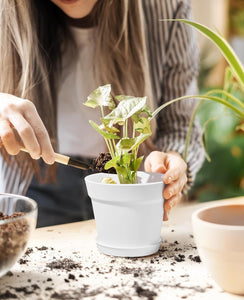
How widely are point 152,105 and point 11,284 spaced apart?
76cm

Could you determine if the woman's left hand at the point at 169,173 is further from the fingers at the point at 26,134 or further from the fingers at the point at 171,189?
the fingers at the point at 26,134

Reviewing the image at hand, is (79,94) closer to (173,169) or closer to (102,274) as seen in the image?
(173,169)

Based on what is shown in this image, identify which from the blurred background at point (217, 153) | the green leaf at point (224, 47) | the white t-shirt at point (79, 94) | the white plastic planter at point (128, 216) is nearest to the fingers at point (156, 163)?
the white plastic planter at point (128, 216)

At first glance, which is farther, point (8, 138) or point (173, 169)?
point (173, 169)

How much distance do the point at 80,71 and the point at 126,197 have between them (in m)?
0.67

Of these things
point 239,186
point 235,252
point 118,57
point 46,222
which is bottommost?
point 239,186

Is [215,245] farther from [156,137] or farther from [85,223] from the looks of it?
[156,137]

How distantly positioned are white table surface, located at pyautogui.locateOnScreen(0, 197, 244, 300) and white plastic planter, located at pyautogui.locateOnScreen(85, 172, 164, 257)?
0.07 feet

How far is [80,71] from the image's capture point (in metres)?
1.42

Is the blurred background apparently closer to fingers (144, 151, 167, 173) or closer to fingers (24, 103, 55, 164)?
fingers (144, 151, 167, 173)

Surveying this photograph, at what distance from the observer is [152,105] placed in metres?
1.38

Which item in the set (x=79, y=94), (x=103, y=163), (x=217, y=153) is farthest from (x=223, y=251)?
(x=217, y=153)

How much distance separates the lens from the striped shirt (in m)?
1.43

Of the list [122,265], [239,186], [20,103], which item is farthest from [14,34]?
[239,186]
